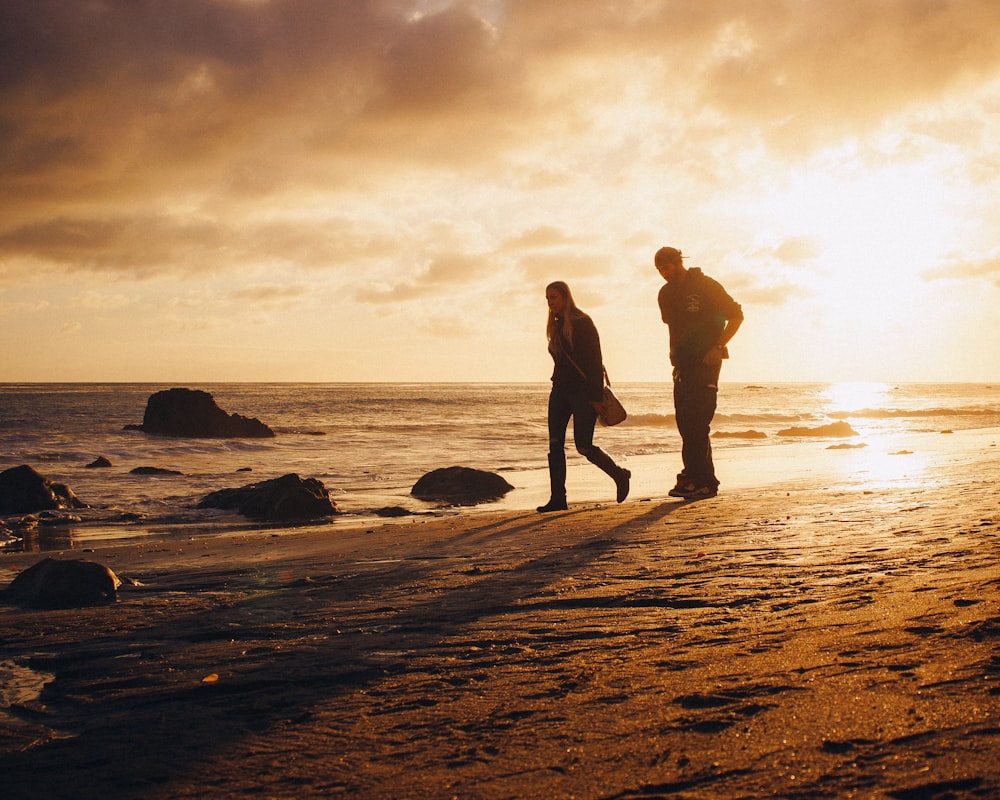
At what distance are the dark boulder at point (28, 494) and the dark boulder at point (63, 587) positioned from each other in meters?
6.50

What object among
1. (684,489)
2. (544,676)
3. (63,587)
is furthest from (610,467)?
(544,676)

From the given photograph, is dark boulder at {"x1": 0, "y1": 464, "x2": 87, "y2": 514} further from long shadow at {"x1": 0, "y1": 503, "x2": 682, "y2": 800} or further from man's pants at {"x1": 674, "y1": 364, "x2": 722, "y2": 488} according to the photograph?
long shadow at {"x1": 0, "y1": 503, "x2": 682, "y2": 800}

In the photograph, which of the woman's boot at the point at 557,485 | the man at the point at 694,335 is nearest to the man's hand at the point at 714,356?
the man at the point at 694,335

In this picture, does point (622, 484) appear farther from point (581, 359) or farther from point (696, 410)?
point (581, 359)

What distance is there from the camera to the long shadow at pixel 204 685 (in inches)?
69.5

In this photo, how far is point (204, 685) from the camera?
2283mm

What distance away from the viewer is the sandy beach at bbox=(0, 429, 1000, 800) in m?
1.65

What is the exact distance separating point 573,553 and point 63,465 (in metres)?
16.3

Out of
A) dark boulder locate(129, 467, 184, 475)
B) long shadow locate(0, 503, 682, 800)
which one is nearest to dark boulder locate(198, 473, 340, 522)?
long shadow locate(0, 503, 682, 800)

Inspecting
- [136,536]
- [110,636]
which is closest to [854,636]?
[110,636]

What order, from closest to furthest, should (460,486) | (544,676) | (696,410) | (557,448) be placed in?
(544,676) → (696,410) → (557,448) → (460,486)

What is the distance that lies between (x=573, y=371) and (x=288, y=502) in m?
3.41

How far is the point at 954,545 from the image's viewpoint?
12.0 feet

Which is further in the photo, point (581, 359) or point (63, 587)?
point (581, 359)
